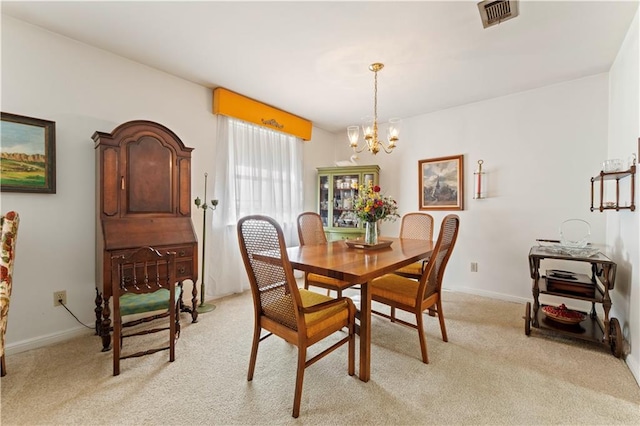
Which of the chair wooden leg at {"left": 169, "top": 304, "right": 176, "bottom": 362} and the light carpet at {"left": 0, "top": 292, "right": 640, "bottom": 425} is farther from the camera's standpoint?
the chair wooden leg at {"left": 169, "top": 304, "right": 176, "bottom": 362}

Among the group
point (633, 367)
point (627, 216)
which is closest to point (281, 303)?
point (633, 367)

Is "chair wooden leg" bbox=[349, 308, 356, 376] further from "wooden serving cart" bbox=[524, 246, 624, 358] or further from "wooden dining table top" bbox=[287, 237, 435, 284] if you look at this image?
"wooden serving cart" bbox=[524, 246, 624, 358]

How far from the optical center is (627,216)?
2.09 metres

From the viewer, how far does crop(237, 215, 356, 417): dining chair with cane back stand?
1430 millimetres

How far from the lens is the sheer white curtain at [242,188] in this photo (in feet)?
10.7

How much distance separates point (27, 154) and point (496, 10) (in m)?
3.59

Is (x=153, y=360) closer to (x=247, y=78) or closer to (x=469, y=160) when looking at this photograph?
(x=247, y=78)

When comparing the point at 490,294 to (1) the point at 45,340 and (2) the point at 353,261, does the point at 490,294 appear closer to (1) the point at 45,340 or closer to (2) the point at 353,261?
(2) the point at 353,261

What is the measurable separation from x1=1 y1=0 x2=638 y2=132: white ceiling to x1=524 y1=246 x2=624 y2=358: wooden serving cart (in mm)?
1769

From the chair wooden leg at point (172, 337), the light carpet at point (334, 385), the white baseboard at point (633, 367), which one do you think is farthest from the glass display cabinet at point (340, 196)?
the white baseboard at point (633, 367)

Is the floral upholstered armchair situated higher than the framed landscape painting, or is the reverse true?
the framed landscape painting

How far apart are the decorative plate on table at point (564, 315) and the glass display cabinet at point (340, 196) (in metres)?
2.39

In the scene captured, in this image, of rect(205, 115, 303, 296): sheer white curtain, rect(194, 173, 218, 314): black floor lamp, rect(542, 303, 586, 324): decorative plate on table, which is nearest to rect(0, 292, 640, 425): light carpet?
rect(542, 303, 586, 324): decorative plate on table

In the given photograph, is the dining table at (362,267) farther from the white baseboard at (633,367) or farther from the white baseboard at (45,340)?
the white baseboard at (45,340)
